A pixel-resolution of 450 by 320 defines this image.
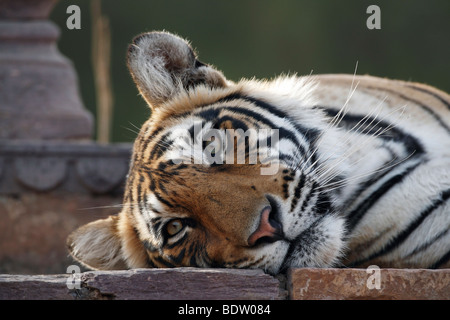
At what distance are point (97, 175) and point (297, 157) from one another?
72.8 inches

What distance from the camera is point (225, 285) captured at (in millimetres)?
1614

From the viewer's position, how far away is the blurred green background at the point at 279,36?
994 cm

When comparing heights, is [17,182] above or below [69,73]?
below

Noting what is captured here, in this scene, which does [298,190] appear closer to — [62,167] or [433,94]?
[433,94]

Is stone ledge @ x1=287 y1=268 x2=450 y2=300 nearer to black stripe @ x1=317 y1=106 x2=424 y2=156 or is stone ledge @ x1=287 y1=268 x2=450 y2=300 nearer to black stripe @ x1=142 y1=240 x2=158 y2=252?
black stripe @ x1=142 y1=240 x2=158 y2=252

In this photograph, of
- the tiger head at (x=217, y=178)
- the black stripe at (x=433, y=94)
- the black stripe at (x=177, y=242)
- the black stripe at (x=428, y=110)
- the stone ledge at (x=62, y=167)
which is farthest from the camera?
the stone ledge at (x=62, y=167)

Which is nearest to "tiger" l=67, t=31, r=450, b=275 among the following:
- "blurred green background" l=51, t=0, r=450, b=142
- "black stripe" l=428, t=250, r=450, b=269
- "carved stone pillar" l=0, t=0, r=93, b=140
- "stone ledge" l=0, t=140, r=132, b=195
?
"black stripe" l=428, t=250, r=450, b=269

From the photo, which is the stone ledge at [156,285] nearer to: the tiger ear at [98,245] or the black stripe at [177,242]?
the black stripe at [177,242]

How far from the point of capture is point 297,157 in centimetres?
193

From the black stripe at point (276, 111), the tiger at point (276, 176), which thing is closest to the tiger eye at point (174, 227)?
the tiger at point (276, 176)

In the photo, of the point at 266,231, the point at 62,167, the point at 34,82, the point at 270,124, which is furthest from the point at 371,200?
the point at 34,82

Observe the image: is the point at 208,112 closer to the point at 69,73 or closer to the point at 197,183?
the point at 197,183

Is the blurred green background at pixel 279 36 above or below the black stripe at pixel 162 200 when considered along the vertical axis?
above
